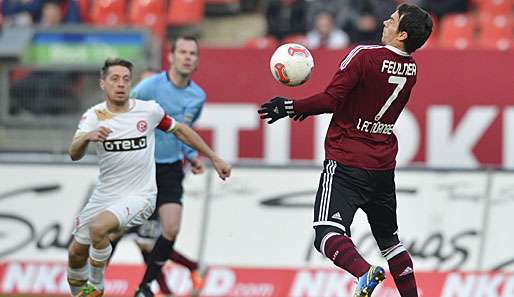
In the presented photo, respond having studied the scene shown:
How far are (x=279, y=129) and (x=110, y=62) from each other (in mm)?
5229

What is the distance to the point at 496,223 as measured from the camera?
485 inches

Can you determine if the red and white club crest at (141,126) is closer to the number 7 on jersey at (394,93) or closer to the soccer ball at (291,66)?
the soccer ball at (291,66)

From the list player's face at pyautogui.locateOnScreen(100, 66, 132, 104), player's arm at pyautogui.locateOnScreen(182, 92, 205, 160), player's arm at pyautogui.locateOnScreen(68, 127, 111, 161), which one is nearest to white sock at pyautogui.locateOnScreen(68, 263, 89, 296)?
player's arm at pyautogui.locateOnScreen(68, 127, 111, 161)

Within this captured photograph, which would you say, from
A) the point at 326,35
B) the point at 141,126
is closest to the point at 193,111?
the point at 141,126

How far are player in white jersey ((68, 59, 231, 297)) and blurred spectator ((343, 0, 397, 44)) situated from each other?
21.0ft

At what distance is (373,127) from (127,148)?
199 centimetres

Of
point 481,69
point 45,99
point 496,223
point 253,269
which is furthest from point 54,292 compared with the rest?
point 481,69

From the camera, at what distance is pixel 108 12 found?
1684 centimetres

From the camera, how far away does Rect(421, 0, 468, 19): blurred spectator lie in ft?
53.8

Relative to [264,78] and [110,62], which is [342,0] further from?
[110,62]

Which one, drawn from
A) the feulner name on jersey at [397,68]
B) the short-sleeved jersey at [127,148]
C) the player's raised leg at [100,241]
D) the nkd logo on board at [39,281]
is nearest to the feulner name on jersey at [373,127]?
the feulner name on jersey at [397,68]

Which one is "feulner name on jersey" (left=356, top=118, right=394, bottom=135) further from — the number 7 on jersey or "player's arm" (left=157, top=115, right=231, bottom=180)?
"player's arm" (left=157, top=115, right=231, bottom=180)

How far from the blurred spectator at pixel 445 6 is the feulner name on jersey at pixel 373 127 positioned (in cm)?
837

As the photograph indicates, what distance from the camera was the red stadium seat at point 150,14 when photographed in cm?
1652
